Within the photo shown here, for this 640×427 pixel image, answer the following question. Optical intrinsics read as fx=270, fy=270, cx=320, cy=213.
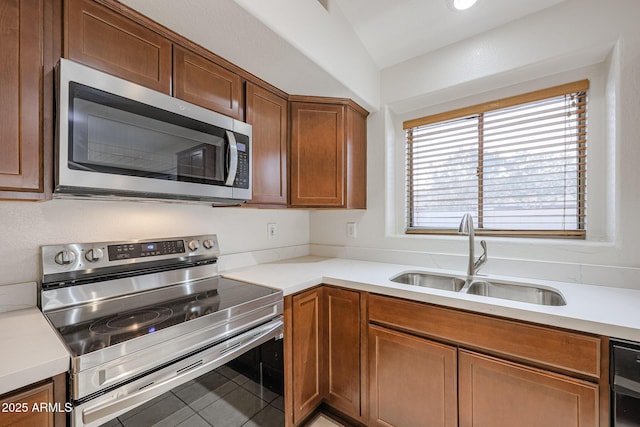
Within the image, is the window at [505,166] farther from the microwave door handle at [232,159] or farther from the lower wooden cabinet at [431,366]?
the microwave door handle at [232,159]

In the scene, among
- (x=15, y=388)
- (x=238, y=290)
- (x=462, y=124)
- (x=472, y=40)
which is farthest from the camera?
(x=462, y=124)

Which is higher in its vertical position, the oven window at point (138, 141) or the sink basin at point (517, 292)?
the oven window at point (138, 141)

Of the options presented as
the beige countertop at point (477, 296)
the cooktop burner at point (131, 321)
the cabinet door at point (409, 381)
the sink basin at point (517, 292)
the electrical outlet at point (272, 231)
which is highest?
the electrical outlet at point (272, 231)

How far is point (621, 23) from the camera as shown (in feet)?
4.45

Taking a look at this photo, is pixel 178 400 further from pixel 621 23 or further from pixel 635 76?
pixel 621 23

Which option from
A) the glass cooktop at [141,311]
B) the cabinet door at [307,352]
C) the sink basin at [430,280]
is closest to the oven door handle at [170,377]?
the glass cooktop at [141,311]

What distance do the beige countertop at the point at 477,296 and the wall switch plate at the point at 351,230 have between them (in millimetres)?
274

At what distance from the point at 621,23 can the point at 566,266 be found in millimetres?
1258

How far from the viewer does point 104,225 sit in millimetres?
1286

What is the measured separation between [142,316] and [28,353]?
334 mm

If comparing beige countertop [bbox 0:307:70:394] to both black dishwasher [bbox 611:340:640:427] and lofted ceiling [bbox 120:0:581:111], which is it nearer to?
lofted ceiling [bbox 120:0:581:111]

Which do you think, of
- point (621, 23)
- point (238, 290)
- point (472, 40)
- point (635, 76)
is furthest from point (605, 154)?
point (238, 290)

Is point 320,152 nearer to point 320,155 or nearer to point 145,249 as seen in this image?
point 320,155

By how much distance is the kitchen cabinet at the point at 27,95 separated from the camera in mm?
824
